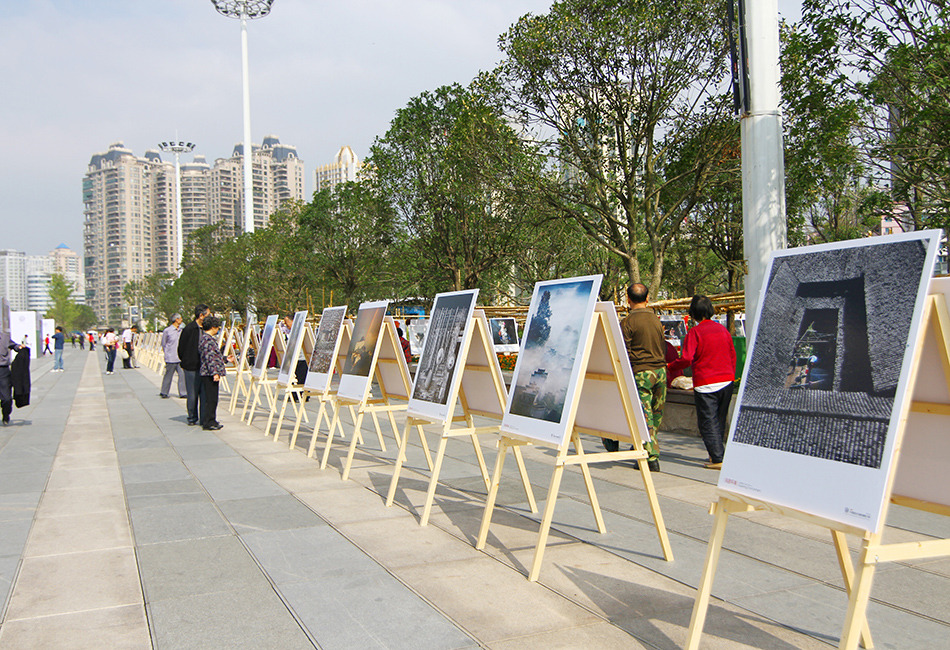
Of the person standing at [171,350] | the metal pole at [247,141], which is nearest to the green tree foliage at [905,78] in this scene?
the person standing at [171,350]

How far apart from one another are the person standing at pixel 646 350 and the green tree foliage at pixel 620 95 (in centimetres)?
1027

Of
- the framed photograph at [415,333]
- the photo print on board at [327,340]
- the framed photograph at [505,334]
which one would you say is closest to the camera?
the photo print on board at [327,340]

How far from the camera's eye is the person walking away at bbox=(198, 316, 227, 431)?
38.4 ft

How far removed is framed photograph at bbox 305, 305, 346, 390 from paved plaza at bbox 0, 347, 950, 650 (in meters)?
1.23

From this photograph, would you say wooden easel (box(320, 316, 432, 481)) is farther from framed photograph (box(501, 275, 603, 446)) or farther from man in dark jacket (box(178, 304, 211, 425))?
man in dark jacket (box(178, 304, 211, 425))

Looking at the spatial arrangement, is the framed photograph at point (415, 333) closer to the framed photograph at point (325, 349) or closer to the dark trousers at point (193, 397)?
the dark trousers at point (193, 397)

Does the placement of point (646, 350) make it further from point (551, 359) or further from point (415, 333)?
point (415, 333)

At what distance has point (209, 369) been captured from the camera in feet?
38.4

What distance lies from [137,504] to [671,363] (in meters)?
5.49

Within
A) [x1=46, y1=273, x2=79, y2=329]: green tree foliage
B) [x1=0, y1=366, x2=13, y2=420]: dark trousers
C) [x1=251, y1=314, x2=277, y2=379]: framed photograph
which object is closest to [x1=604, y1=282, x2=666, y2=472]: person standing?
[x1=251, y1=314, x2=277, y2=379]: framed photograph

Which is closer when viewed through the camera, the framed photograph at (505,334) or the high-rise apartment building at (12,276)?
the framed photograph at (505,334)

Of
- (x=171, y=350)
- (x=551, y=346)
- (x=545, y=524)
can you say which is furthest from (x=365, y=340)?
(x=171, y=350)

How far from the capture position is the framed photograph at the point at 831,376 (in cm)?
272

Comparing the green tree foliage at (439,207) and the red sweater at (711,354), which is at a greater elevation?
the green tree foliage at (439,207)
